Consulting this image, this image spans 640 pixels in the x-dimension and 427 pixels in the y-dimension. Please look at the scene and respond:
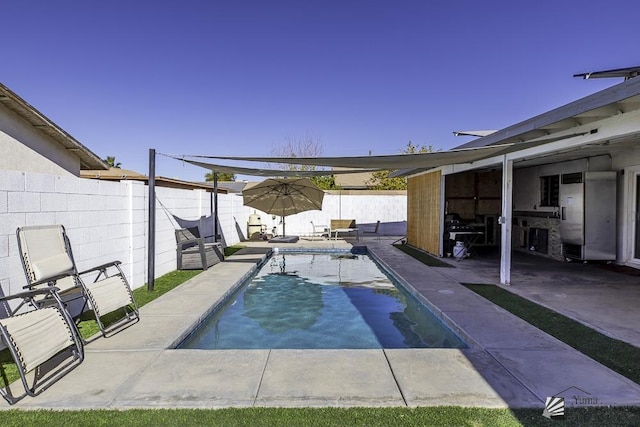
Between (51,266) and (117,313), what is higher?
(51,266)

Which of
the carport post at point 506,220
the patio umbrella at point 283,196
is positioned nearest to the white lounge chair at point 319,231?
the patio umbrella at point 283,196

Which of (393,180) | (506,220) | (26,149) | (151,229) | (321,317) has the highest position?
(393,180)

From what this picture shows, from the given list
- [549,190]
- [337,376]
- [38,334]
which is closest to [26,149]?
[38,334]

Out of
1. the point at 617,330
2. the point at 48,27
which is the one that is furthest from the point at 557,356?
the point at 48,27

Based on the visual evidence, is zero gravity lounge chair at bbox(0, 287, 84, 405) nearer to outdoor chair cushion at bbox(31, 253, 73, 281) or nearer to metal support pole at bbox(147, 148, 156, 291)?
outdoor chair cushion at bbox(31, 253, 73, 281)

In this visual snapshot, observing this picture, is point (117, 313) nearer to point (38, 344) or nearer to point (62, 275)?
point (62, 275)

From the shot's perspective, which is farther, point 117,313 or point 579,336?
point 117,313

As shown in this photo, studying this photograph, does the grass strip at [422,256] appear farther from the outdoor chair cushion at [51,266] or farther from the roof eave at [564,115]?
the outdoor chair cushion at [51,266]

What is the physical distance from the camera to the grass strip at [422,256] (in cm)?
1020

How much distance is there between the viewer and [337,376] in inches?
137

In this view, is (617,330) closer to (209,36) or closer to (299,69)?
(209,36)

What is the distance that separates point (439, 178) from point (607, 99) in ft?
24.3

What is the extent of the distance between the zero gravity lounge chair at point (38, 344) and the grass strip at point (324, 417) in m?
0.36

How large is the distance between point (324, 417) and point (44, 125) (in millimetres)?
8161
